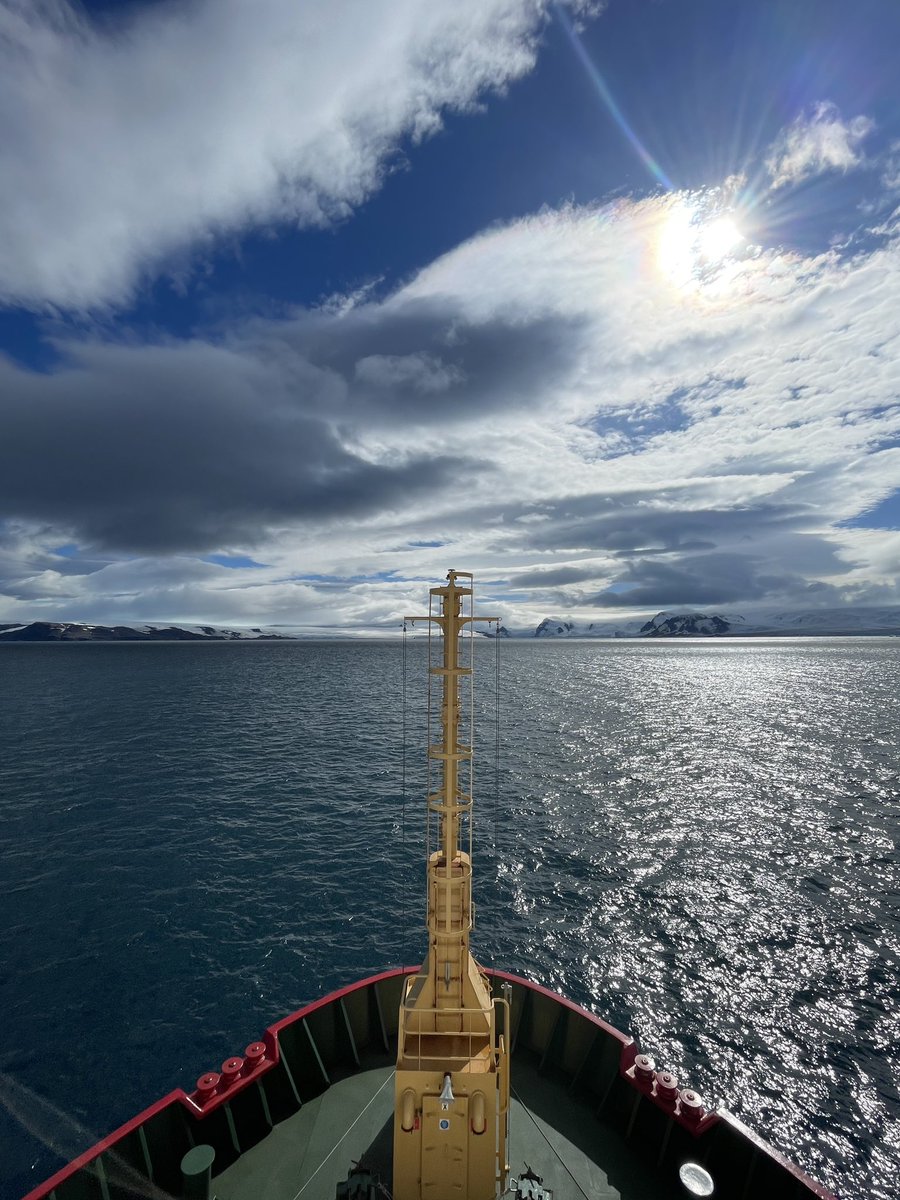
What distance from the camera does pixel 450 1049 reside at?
1260 cm

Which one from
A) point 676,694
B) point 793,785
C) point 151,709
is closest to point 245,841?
point 793,785

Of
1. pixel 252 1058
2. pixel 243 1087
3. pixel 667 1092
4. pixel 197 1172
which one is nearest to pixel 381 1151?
pixel 243 1087

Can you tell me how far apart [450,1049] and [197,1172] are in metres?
6.37

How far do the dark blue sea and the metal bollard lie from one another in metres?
9.41

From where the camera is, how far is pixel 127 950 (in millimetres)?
27766

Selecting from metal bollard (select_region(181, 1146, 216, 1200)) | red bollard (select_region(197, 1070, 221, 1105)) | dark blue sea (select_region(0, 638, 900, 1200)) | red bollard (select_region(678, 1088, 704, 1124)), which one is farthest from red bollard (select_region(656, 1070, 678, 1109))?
red bollard (select_region(197, 1070, 221, 1105))

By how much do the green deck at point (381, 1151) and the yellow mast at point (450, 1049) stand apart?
7.20ft

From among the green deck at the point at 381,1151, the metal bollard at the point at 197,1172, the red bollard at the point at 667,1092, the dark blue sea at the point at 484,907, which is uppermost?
the red bollard at the point at 667,1092

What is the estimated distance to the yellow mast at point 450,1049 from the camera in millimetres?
11906

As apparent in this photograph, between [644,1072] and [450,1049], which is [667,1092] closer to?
[644,1072]

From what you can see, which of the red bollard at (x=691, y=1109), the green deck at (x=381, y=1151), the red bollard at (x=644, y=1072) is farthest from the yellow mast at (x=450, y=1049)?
the red bollard at (x=691, y=1109)

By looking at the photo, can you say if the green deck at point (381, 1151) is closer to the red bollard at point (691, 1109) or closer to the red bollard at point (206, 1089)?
the red bollard at point (691, 1109)

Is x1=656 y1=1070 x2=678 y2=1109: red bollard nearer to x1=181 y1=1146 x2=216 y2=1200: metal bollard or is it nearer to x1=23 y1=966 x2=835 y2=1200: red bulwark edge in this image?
x1=23 y1=966 x2=835 y2=1200: red bulwark edge

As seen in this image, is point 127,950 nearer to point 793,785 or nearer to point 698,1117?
point 698,1117
